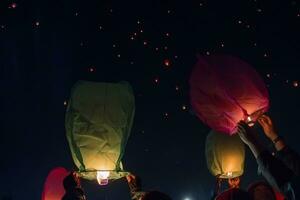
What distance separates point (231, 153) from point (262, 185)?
125 cm

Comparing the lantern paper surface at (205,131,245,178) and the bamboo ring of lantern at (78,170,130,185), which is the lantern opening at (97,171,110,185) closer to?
the bamboo ring of lantern at (78,170,130,185)

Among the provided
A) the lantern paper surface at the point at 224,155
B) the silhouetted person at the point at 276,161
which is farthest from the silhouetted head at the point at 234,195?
the lantern paper surface at the point at 224,155

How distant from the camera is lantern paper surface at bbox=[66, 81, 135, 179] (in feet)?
12.3

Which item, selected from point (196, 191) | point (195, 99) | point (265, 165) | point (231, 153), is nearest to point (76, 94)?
point (195, 99)

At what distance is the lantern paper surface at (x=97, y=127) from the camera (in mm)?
3742

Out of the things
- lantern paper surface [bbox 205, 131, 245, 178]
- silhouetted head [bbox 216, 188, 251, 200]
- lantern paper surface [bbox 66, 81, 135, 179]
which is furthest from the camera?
lantern paper surface [bbox 205, 131, 245, 178]

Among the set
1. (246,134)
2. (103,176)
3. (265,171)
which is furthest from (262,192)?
(265,171)

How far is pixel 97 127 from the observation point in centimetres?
378

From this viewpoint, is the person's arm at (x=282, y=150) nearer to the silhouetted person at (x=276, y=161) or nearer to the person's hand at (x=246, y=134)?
the silhouetted person at (x=276, y=161)

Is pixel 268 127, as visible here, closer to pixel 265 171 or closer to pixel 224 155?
pixel 265 171

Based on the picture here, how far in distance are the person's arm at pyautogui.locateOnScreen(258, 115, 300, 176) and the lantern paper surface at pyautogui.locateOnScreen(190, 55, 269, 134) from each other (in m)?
0.16

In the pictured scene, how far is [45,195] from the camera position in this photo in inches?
217

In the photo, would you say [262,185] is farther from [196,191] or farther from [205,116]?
[196,191]

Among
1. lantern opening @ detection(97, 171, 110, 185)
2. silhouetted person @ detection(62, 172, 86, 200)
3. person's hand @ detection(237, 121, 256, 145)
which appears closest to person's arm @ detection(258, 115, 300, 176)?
person's hand @ detection(237, 121, 256, 145)
